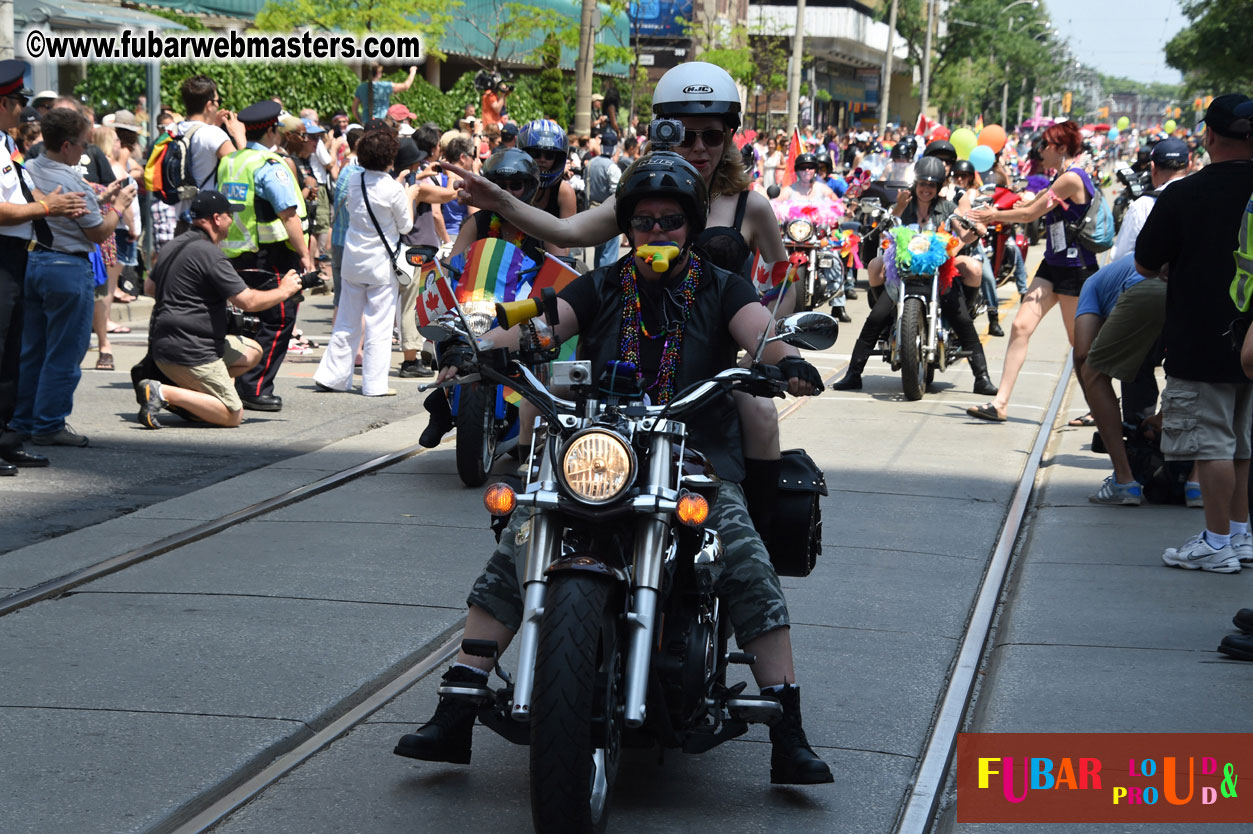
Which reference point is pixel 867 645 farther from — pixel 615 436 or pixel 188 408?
pixel 188 408

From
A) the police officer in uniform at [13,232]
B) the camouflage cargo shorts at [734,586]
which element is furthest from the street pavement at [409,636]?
the camouflage cargo shorts at [734,586]

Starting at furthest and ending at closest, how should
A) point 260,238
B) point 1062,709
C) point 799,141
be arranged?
point 799,141 < point 260,238 < point 1062,709

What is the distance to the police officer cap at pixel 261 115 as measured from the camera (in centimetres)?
1145

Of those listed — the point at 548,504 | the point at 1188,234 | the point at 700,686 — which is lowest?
the point at 700,686

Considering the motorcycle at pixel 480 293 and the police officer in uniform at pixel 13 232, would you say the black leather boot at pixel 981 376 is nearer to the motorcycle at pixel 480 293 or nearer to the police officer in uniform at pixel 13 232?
the motorcycle at pixel 480 293

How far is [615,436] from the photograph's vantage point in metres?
3.90

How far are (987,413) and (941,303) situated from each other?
5.38 ft

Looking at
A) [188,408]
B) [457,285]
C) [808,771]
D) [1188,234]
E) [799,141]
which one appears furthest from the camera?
[799,141]

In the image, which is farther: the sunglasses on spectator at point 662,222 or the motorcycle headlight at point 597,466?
the sunglasses on spectator at point 662,222

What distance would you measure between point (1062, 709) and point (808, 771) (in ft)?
4.06

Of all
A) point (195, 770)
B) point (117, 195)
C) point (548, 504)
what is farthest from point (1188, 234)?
point (117, 195)

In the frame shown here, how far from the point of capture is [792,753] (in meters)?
4.34

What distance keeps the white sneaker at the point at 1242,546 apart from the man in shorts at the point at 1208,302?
196mm

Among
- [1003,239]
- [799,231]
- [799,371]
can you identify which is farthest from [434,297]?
[1003,239]
